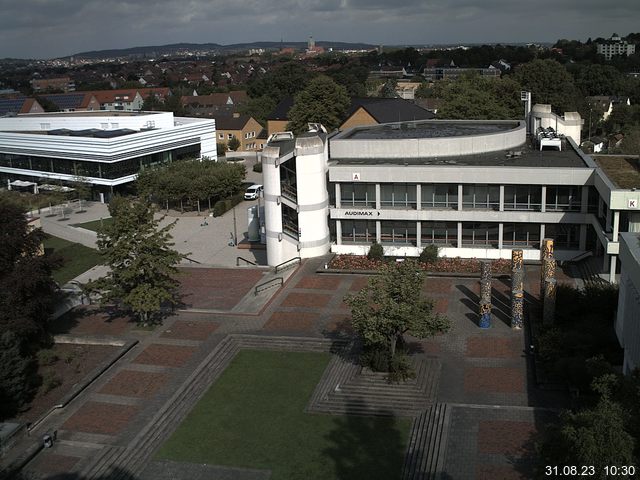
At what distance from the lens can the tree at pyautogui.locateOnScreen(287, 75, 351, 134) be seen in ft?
267

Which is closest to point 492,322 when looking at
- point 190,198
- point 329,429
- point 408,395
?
point 408,395

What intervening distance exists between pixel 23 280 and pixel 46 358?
3369 mm

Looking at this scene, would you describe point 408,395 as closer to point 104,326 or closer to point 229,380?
point 229,380

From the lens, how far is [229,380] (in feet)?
87.5

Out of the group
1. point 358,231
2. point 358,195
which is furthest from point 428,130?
point 358,231

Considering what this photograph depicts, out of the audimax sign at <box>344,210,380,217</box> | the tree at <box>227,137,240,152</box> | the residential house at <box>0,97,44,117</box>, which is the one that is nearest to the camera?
the audimax sign at <box>344,210,380,217</box>

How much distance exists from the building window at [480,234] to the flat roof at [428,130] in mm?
8501

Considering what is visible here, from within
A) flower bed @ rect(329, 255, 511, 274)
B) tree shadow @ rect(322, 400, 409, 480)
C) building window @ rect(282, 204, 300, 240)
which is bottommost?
tree shadow @ rect(322, 400, 409, 480)

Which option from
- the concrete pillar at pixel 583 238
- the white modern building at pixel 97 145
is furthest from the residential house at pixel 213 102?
the concrete pillar at pixel 583 238

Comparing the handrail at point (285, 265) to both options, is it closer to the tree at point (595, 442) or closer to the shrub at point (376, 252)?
the shrub at point (376, 252)

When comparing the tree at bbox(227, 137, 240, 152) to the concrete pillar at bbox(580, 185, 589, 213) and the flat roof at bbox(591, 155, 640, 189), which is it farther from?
the concrete pillar at bbox(580, 185, 589, 213)

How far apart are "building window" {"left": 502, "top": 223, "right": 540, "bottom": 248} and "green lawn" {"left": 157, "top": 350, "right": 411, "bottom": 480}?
17.4 m

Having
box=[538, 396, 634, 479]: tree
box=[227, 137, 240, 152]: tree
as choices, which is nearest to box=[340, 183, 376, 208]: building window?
box=[538, 396, 634, 479]: tree

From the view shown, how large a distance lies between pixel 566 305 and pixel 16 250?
23.9 meters
